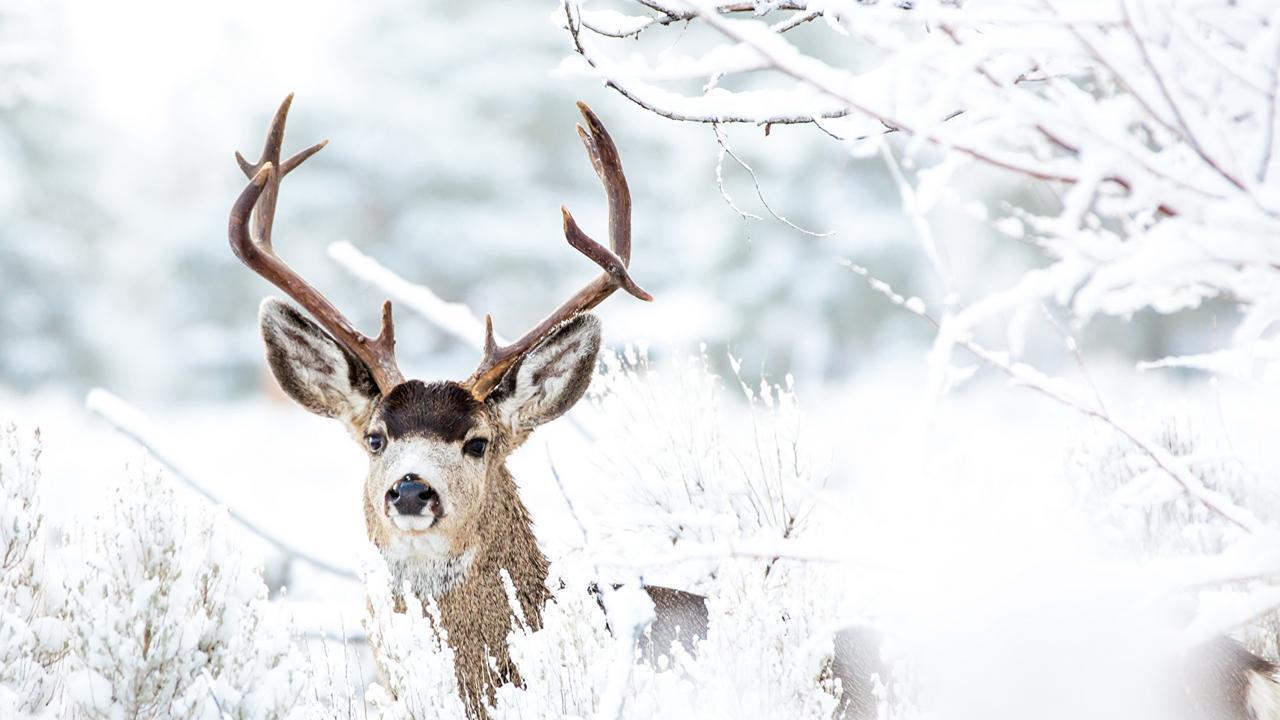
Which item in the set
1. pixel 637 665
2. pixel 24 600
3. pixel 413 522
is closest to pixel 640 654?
pixel 637 665

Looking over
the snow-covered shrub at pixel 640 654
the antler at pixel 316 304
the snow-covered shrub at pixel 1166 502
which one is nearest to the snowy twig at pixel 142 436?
the antler at pixel 316 304

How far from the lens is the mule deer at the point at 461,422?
3.81m

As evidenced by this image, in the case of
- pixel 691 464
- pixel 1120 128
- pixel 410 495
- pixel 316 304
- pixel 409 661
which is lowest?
pixel 691 464

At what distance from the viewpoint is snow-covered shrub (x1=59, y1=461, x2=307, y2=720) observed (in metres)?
3.28

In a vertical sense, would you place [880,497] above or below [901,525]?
below

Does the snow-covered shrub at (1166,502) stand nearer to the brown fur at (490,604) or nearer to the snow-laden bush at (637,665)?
the snow-laden bush at (637,665)

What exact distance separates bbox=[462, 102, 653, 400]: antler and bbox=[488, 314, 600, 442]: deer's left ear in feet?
0.14

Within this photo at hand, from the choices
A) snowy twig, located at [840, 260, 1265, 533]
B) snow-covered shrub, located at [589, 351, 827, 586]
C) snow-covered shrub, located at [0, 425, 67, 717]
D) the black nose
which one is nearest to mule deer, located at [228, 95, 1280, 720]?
the black nose

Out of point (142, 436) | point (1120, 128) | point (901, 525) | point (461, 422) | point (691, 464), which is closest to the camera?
point (1120, 128)

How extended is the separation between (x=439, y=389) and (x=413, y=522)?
0.50m

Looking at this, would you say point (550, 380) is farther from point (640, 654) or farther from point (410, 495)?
point (640, 654)

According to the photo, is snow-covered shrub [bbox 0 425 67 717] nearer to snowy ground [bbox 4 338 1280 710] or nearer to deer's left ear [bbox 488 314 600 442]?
snowy ground [bbox 4 338 1280 710]

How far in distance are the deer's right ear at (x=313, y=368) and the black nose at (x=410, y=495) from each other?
0.59 metres

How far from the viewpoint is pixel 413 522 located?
3715 mm
